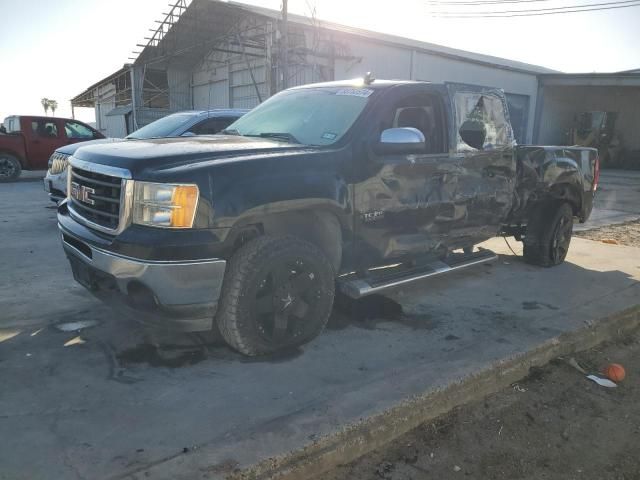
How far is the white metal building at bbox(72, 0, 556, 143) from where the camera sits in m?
18.2

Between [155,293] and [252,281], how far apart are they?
0.60 m

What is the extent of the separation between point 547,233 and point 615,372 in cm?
250

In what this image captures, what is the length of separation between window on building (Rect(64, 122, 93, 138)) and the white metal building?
20.5 feet

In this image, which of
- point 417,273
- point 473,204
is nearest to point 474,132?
point 473,204

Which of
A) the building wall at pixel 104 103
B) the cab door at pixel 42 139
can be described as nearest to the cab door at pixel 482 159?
the cab door at pixel 42 139

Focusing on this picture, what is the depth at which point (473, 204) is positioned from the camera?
477cm

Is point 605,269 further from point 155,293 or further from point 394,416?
point 155,293

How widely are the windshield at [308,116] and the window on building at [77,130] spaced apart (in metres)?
11.8

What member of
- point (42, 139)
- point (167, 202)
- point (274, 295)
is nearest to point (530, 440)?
point (274, 295)

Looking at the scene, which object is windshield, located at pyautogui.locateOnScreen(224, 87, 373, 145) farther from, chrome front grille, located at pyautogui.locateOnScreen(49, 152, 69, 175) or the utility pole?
the utility pole

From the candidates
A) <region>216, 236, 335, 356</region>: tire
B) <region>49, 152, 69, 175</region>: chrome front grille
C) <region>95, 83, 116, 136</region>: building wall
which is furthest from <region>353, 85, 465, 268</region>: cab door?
<region>95, 83, 116, 136</region>: building wall

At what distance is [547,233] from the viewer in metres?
5.90

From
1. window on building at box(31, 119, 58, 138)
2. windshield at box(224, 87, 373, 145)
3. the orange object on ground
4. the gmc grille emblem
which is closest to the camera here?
the gmc grille emblem

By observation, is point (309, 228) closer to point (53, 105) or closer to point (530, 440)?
point (530, 440)
